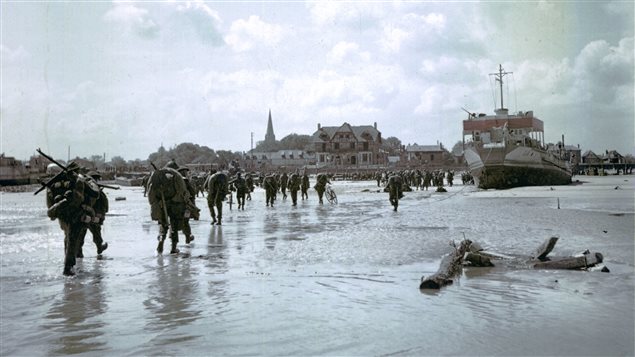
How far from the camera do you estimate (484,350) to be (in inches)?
168

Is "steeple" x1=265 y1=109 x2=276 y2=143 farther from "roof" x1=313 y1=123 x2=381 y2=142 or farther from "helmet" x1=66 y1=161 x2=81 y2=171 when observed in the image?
"helmet" x1=66 y1=161 x2=81 y2=171

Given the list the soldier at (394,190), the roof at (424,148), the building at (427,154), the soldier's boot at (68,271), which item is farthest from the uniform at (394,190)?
the roof at (424,148)

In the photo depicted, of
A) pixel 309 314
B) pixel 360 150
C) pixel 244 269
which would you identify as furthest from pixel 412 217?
pixel 360 150

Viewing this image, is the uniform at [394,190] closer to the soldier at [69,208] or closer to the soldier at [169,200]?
the soldier at [169,200]

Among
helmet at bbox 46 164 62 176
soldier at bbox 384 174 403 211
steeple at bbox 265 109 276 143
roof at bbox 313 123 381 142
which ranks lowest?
soldier at bbox 384 174 403 211

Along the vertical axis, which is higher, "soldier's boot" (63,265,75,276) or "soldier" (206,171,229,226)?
"soldier" (206,171,229,226)

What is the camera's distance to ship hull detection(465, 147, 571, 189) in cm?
4175

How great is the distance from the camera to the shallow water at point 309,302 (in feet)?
14.8

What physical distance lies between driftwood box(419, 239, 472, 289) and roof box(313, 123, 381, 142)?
104 meters

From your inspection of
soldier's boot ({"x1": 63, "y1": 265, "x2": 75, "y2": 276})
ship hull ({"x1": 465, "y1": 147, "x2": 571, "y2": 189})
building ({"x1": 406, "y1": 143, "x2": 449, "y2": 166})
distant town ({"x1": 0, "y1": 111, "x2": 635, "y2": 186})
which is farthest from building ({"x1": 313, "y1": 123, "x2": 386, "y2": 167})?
soldier's boot ({"x1": 63, "y1": 265, "x2": 75, "y2": 276})

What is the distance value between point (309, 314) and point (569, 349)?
2.44 meters

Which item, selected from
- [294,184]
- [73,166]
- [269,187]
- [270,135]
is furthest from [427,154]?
[73,166]

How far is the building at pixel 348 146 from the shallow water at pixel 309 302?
10018cm

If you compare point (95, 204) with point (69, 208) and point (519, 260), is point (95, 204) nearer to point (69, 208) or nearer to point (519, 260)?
point (69, 208)
